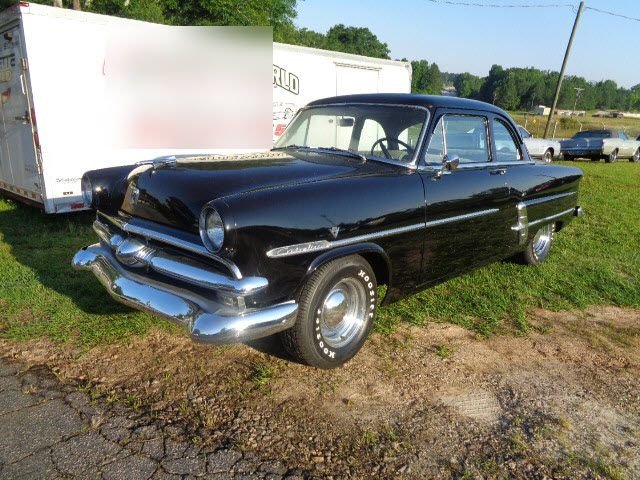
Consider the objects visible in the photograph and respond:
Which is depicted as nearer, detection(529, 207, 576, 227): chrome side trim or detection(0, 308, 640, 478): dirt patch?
detection(0, 308, 640, 478): dirt patch

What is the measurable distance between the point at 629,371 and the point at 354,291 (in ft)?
6.14

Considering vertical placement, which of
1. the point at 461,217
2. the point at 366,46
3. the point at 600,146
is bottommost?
the point at 600,146

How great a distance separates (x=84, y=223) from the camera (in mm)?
6879

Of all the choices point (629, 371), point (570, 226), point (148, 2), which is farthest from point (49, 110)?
point (148, 2)

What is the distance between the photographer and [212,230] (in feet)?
8.85

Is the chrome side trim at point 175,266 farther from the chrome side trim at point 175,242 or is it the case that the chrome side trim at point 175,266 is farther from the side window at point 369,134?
the side window at point 369,134

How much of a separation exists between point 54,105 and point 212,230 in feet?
16.2

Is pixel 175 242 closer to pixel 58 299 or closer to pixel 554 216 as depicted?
pixel 58 299

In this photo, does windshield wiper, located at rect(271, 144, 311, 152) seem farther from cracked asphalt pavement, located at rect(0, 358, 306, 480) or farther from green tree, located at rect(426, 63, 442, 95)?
green tree, located at rect(426, 63, 442, 95)

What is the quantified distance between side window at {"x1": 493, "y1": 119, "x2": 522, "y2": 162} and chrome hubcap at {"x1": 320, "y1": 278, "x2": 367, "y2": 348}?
2062mm

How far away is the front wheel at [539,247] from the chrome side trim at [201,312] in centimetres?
342

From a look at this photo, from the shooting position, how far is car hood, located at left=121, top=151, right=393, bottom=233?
9.45 feet

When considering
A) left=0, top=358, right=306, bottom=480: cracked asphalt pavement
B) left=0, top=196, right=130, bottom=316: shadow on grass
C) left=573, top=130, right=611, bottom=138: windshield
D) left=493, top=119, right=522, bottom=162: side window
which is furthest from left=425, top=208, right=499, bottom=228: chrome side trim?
left=573, top=130, right=611, bottom=138: windshield

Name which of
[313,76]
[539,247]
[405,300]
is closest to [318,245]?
[405,300]
